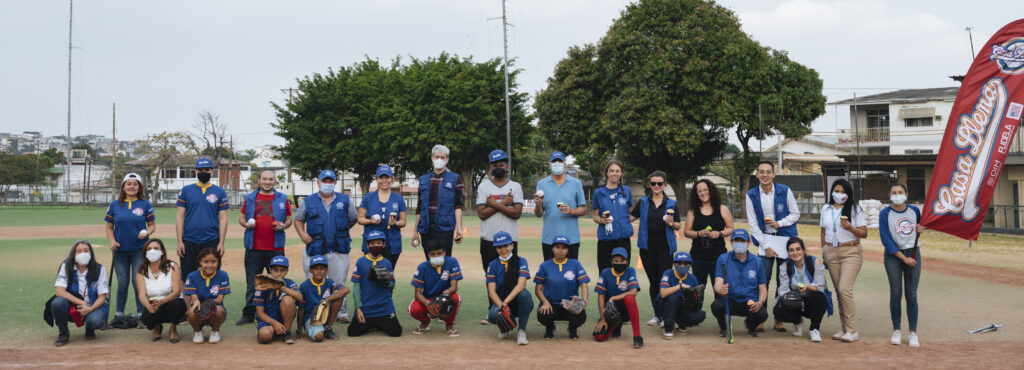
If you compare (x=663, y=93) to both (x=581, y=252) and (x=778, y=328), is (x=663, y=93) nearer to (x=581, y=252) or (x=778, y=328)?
(x=581, y=252)

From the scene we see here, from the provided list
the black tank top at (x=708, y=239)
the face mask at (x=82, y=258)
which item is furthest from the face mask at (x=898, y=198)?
the face mask at (x=82, y=258)

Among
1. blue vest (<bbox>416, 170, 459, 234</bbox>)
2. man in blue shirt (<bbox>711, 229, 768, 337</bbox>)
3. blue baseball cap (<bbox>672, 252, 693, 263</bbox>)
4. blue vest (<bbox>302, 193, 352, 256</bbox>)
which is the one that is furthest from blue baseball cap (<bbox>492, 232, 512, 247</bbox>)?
man in blue shirt (<bbox>711, 229, 768, 337</bbox>)

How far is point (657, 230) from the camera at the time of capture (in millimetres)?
7910

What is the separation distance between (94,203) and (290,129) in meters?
23.5

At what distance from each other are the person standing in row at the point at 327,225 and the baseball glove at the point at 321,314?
903mm

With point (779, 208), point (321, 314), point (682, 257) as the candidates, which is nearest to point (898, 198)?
point (779, 208)

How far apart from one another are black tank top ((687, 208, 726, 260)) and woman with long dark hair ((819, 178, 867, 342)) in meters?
1.09

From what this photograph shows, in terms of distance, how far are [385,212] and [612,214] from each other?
2.66m

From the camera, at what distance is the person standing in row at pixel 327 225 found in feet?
26.9

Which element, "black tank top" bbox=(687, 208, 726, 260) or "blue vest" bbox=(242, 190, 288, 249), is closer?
"black tank top" bbox=(687, 208, 726, 260)

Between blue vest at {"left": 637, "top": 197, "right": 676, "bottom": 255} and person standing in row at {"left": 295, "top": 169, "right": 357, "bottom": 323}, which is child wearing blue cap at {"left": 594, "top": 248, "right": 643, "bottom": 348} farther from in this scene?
person standing in row at {"left": 295, "top": 169, "right": 357, "bottom": 323}

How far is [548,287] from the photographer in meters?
7.46

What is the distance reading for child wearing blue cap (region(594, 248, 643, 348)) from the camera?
7.21 m

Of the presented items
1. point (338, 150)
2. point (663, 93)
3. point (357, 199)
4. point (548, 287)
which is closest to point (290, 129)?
point (338, 150)
